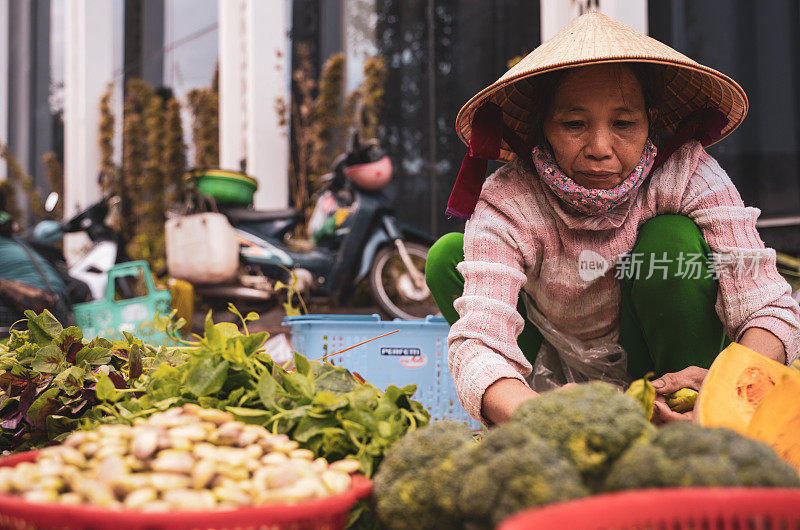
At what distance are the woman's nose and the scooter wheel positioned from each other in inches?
99.4

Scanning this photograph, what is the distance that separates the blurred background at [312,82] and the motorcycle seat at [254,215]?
3.19 feet

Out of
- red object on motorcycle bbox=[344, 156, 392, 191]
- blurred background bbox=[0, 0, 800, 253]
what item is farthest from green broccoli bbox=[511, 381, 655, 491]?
red object on motorcycle bbox=[344, 156, 392, 191]

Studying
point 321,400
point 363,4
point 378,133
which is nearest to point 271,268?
point 378,133

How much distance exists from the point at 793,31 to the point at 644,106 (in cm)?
198

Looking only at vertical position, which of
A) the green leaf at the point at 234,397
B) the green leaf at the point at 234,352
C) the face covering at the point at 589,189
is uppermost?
the face covering at the point at 589,189

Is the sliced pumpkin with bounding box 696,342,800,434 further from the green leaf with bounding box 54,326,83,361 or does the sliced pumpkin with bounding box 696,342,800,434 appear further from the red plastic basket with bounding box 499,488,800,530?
the green leaf with bounding box 54,326,83,361

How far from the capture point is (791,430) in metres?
1.04

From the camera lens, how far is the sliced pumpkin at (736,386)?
42.3 inches

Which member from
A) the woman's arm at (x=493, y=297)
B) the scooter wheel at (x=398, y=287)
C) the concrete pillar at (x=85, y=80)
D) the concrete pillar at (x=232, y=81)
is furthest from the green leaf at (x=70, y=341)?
the concrete pillar at (x=85, y=80)

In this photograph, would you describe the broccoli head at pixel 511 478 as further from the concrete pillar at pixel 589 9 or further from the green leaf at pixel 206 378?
the concrete pillar at pixel 589 9

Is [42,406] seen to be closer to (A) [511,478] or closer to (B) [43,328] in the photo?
(B) [43,328]

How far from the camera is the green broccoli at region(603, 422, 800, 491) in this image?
0.74 meters

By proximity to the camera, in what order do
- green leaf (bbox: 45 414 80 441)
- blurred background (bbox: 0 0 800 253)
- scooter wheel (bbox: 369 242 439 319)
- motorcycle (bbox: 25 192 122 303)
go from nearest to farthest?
green leaf (bbox: 45 414 80 441) → blurred background (bbox: 0 0 800 253) → scooter wheel (bbox: 369 242 439 319) → motorcycle (bbox: 25 192 122 303)

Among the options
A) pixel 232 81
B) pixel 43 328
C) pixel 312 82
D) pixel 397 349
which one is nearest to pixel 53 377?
pixel 43 328
